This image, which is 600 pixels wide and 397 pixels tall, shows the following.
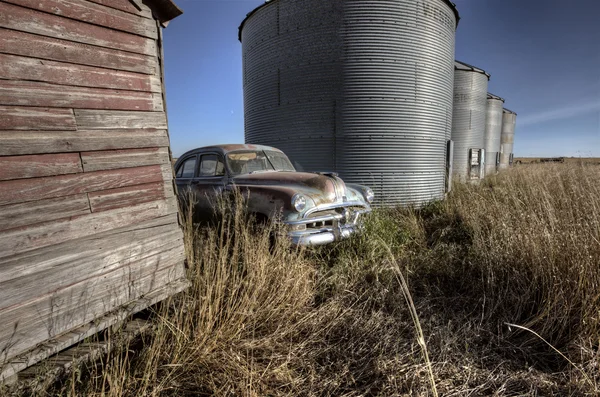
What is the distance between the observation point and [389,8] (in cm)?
683

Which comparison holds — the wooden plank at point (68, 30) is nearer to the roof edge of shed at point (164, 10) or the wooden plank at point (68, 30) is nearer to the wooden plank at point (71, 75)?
the wooden plank at point (71, 75)

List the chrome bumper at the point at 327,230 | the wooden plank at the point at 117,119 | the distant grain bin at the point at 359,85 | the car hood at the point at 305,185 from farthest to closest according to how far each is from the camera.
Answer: the distant grain bin at the point at 359,85 < the car hood at the point at 305,185 < the chrome bumper at the point at 327,230 < the wooden plank at the point at 117,119

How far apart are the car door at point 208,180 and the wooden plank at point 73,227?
192cm

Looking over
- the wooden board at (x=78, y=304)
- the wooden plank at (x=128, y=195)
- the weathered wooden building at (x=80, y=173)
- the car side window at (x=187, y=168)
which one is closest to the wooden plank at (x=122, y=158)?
the weathered wooden building at (x=80, y=173)

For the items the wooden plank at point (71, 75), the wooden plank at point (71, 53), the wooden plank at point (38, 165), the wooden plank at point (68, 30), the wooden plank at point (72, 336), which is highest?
the wooden plank at point (68, 30)

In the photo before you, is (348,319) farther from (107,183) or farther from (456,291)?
(107,183)

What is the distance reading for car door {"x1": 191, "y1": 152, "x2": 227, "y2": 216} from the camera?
16.0 ft

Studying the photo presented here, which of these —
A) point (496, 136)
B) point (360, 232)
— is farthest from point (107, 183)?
point (496, 136)

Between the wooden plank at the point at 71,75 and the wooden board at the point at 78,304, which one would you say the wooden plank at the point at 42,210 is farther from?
the wooden plank at the point at 71,75

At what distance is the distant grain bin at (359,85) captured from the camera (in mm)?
6879

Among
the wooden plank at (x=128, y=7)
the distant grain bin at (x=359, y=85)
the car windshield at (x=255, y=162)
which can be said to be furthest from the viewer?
the distant grain bin at (x=359, y=85)

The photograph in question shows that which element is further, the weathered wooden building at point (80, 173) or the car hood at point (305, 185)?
the car hood at point (305, 185)

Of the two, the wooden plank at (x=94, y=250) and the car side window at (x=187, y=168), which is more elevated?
the car side window at (x=187, y=168)

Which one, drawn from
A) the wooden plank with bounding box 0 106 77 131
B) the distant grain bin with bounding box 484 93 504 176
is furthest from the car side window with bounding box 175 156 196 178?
the distant grain bin with bounding box 484 93 504 176
